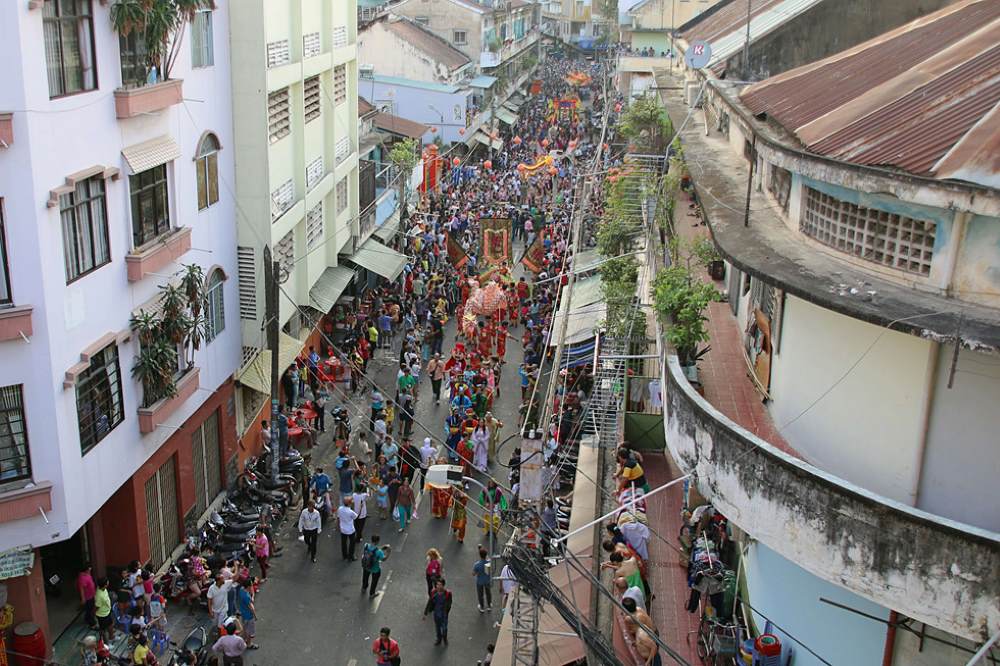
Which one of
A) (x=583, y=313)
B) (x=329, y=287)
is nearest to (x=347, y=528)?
(x=583, y=313)

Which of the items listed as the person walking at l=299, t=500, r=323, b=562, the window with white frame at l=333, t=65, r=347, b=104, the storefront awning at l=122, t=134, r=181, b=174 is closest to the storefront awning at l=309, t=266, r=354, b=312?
the window with white frame at l=333, t=65, r=347, b=104

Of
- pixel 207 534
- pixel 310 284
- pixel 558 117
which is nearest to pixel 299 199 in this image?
pixel 310 284

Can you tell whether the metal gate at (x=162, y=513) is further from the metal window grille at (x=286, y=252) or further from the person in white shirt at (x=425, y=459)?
the metal window grille at (x=286, y=252)

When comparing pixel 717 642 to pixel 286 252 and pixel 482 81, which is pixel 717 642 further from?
pixel 482 81

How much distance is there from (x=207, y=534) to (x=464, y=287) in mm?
17070

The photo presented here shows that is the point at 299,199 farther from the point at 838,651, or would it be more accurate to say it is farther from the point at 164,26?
the point at 838,651

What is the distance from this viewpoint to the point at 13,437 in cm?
1499

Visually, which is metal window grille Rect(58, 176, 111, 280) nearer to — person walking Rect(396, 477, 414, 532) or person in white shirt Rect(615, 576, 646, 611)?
person walking Rect(396, 477, 414, 532)

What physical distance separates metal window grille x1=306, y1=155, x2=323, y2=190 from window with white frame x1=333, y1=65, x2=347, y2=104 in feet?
7.48

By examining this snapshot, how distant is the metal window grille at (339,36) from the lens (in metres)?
30.1

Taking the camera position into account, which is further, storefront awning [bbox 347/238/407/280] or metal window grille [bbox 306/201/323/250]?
storefront awning [bbox 347/238/407/280]

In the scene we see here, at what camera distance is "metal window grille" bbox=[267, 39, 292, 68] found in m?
23.6

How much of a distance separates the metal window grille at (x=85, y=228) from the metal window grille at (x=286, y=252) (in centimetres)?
809

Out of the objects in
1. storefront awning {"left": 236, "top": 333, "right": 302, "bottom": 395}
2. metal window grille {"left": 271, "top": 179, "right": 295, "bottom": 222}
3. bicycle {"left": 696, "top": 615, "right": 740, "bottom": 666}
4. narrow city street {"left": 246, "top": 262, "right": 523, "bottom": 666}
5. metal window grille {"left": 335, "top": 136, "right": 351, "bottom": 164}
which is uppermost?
metal window grille {"left": 335, "top": 136, "right": 351, "bottom": 164}
